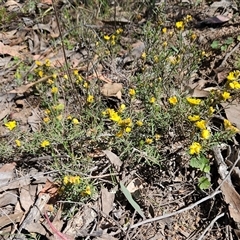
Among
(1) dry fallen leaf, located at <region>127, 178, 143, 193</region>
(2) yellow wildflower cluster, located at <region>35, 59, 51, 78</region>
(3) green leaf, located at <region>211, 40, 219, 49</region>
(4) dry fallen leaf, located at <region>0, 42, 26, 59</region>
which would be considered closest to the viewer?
(1) dry fallen leaf, located at <region>127, 178, 143, 193</region>

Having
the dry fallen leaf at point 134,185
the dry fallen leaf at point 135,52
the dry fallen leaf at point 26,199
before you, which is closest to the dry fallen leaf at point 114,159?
the dry fallen leaf at point 134,185

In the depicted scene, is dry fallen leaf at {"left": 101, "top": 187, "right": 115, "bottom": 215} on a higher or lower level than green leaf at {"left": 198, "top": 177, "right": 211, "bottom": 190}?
lower

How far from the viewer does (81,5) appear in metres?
3.72

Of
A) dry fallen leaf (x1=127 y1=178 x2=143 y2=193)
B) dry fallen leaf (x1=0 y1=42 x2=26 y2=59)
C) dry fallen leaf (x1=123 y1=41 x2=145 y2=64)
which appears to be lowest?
dry fallen leaf (x1=127 y1=178 x2=143 y2=193)

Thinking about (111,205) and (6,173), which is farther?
(6,173)

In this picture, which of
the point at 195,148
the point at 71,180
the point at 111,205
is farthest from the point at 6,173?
the point at 195,148

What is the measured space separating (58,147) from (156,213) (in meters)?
0.76

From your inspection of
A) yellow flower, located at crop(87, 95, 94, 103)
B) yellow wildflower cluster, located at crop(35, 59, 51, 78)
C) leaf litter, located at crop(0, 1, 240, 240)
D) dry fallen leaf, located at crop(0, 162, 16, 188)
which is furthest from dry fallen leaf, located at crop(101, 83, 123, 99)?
dry fallen leaf, located at crop(0, 162, 16, 188)

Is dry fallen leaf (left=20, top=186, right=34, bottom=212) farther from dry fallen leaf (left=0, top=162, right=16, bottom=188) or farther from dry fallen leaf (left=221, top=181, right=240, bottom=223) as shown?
dry fallen leaf (left=221, top=181, right=240, bottom=223)

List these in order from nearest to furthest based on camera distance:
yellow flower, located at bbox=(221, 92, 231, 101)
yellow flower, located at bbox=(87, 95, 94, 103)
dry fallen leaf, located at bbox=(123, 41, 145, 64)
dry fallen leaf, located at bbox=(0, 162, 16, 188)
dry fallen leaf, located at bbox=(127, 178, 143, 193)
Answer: yellow flower, located at bbox=(221, 92, 231, 101)
dry fallen leaf, located at bbox=(127, 178, 143, 193)
dry fallen leaf, located at bbox=(0, 162, 16, 188)
yellow flower, located at bbox=(87, 95, 94, 103)
dry fallen leaf, located at bbox=(123, 41, 145, 64)

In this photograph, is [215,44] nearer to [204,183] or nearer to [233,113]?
[233,113]

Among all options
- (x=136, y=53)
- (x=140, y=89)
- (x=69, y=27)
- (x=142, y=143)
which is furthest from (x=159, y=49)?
(x=142, y=143)

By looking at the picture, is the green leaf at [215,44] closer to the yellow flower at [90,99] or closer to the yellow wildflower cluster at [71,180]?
the yellow flower at [90,99]

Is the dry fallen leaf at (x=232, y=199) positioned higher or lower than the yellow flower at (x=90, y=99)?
lower
